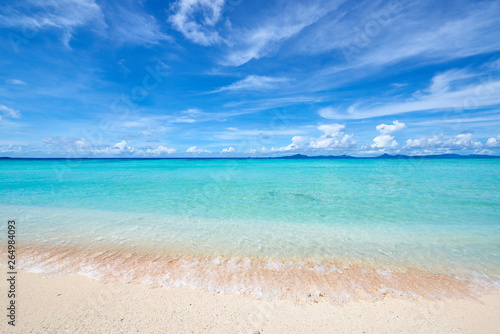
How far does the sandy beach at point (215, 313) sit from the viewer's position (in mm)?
4199

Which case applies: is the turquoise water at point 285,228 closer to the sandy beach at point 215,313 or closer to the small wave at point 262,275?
the small wave at point 262,275

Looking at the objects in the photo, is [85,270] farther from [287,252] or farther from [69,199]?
[69,199]

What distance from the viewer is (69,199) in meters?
16.0

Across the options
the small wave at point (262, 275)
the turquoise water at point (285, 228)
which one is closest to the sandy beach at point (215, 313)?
the small wave at point (262, 275)

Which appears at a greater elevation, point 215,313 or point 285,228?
point 215,313

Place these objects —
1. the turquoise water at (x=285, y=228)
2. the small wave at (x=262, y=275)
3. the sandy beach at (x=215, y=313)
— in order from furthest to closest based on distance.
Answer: the turquoise water at (x=285, y=228) < the small wave at (x=262, y=275) < the sandy beach at (x=215, y=313)

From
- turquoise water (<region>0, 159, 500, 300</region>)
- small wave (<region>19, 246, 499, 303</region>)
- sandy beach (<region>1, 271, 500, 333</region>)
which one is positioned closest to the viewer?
sandy beach (<region>1, 271, 500, 333</region>)

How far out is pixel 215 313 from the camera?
4602mm

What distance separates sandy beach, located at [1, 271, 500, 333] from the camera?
4.20 m

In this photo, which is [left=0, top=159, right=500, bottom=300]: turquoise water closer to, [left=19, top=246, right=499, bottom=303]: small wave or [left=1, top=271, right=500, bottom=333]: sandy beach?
[left=19, top=246, right=499, bottom=303]: small wave

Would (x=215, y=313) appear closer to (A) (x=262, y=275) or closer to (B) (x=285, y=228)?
(A) (x=262, y=275)

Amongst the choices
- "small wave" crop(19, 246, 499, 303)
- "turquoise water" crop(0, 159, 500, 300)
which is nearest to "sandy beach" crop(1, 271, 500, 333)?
"small wave" crop(19, 246, 499, 303)

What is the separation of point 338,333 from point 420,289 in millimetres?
3115

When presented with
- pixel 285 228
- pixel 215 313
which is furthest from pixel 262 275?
pixel 285 228
